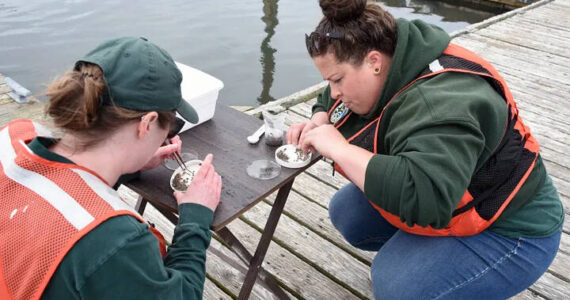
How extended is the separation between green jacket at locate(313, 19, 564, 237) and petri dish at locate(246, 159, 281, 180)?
46cm

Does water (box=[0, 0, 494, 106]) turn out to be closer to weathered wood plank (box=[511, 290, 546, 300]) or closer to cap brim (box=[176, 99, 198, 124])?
weathered wood plank (box=[511, 290, 546, 300])

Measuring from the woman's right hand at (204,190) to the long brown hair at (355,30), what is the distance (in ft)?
2.22

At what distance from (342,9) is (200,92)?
32.4 inches

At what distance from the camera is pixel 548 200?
175 centimetres

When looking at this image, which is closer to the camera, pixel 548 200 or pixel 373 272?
pixel 548 200

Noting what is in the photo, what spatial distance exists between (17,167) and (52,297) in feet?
1.31

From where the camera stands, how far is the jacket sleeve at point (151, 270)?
1.12m

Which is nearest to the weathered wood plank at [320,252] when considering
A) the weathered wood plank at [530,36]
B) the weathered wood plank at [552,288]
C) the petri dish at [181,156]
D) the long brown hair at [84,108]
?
the weathered wood plank at [552,288]

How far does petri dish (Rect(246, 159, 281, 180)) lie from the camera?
1815mm

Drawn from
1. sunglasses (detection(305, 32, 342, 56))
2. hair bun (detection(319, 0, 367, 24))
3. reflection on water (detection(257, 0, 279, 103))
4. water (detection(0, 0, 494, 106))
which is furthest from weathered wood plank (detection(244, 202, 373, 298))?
reflection on water (detection(257, 0, 279, 103))

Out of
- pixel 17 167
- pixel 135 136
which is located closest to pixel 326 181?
pixel 135 136

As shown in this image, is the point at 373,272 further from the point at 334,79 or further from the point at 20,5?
the point at 20,5

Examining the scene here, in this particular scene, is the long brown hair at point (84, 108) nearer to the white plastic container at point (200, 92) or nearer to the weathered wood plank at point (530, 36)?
the white plastic container at point (200, 92)

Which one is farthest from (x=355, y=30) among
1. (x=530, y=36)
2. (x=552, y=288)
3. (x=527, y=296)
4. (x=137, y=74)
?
(x=530, y=36)
